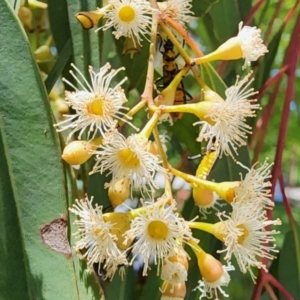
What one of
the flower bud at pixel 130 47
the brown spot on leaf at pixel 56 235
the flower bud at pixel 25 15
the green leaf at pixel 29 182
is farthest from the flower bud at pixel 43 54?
the brown spot on leaf at pixel 56 235

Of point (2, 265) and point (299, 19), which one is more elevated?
point (299, 19)

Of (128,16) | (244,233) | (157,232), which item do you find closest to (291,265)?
(244,233)

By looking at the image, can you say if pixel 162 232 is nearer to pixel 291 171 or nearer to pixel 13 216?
pixel 13 216

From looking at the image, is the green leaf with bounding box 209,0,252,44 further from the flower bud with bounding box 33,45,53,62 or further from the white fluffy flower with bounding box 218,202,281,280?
the white fluffy flower with bounding box 218,202,281,280

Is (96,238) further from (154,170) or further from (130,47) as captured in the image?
(130,47)

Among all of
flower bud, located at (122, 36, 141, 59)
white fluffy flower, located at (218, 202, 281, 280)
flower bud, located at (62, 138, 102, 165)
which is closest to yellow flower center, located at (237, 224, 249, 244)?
white fluffy flower, located at (218, 202, 281, 280)

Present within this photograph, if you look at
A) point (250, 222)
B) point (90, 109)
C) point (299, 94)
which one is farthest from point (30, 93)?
point (299, 94)
